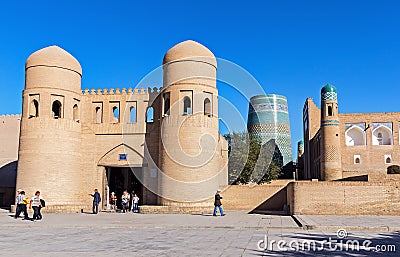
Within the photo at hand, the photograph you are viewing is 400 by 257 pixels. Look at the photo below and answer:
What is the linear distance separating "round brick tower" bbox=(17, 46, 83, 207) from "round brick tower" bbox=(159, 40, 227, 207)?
443 centimetres

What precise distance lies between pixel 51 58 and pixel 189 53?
6599 mm

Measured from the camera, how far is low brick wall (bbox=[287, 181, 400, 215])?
1708 cm

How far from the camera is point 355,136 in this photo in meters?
38.2

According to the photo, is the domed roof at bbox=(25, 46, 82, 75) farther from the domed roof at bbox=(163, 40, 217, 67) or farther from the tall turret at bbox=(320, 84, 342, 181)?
the tall turret at bbox=(320, 84, 342, 181)

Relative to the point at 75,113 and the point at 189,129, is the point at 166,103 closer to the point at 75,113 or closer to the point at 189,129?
the point at 189,129

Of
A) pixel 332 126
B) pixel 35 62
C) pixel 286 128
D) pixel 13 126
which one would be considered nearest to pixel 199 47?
pixel 35 62

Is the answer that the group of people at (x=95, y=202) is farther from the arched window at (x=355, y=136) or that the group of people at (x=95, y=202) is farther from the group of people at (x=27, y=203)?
the arched window at (x=355, y=136)

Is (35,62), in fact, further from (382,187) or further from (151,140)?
(382,187)

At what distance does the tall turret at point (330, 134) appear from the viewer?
32375 millimetres

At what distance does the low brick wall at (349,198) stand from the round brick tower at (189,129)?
4891 mm

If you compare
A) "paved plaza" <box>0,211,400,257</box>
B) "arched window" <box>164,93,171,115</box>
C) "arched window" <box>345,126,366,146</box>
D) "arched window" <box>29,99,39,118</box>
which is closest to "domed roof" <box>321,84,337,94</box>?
"arched window" <box>345,126,366,146</box>

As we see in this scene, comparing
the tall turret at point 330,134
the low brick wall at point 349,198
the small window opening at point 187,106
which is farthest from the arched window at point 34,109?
the tall turret at point 330,134

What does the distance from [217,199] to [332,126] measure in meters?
17.1

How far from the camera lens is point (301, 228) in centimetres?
1243
